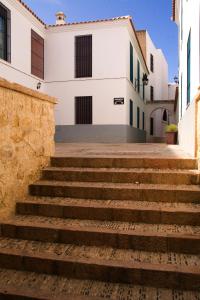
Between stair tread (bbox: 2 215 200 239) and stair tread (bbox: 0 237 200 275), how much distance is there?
201 millimetres

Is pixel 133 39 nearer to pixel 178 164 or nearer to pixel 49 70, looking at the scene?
pixel 49 70

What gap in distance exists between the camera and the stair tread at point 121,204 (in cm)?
367

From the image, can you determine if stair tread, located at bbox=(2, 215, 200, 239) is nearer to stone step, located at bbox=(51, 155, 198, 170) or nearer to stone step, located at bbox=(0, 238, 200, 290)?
stone step, located at bbox=(0, 238, 200, 290)

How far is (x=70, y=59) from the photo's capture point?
52.2ft

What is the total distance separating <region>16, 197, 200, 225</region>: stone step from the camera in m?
3.56

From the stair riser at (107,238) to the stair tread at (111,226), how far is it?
0.12ft

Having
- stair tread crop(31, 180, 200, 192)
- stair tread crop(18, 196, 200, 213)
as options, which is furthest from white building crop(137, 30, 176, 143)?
stair tread crop(18, 196, 200, 213)

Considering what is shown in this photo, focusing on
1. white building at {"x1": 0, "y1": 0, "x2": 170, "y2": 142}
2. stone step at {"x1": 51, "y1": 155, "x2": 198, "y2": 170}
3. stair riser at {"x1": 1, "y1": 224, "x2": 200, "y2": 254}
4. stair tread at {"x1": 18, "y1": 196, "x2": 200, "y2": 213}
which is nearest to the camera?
stair riser at {"x1": 1, "y1": 224, "x2": 200, "y2": 254}

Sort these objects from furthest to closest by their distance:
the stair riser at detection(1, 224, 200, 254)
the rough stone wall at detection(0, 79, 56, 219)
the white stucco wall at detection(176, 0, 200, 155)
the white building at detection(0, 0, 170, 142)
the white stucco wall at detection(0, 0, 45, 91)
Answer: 1. the white building at detection(0, 0, 170, 142)
2. the white stucco wall at detection(0, 0, 45, 91)
3. the white stucco wall at detection(176, 0, 200, 155)
4. the rough stone wall at detection(0, 79, 56, 219)
5. the stair riser at detection(1, 224, 200, 254)

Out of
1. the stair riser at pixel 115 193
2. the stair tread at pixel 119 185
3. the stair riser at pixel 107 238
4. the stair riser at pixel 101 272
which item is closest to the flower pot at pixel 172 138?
the stair tread at pixel 119 185

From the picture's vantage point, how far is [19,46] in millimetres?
13109

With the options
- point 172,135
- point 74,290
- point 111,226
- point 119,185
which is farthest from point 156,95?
point 74,290

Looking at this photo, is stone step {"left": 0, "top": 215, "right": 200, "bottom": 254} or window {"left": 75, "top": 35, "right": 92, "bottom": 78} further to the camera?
window {"left": 75, "top": 35, "right": 92, "bottom": 78}

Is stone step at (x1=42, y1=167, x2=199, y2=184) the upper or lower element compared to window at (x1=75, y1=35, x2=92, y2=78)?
lower
